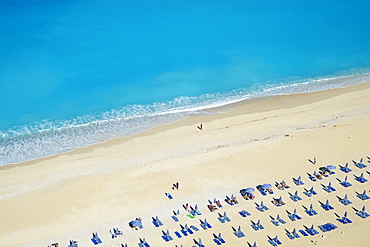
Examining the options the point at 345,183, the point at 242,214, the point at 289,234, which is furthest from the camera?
the point at 345,183

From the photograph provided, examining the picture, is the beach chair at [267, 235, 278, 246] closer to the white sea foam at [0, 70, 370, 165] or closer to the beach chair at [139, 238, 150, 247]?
the beach chair at [139, 238, 150, 247]

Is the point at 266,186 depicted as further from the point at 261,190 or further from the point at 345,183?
the point at 345,183

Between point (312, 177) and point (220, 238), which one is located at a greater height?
point (312, 177)

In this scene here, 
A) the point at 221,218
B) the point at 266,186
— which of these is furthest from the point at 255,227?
the point at 266,186

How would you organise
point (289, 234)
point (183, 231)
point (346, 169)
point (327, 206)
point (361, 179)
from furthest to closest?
point (346, 169), point (361, 179), point (327, 206), point (183, 231), point (289, 234)

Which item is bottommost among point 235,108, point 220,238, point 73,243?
point 220,238

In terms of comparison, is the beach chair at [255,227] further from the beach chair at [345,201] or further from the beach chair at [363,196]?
the beach chair at [363,196]

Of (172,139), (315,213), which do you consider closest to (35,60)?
(172,139)
